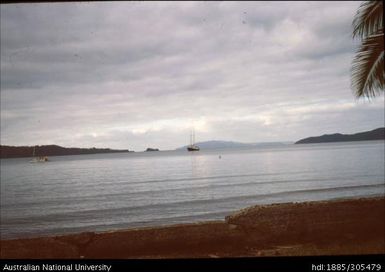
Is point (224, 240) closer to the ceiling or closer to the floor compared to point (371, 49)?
closer to the floor

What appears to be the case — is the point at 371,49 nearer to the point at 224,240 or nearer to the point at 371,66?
the point at 371,66

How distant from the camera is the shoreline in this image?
532cm

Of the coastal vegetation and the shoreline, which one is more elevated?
the coastal vegetation

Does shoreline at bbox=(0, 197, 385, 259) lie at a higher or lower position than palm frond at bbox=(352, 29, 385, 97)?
lower

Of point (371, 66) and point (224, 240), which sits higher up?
point (371, 66)

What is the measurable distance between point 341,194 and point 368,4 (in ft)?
66.2

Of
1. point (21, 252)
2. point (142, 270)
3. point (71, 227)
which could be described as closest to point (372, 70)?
point (142, 270)

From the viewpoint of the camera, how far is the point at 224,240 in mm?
5750

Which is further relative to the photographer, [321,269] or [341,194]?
[341,194]

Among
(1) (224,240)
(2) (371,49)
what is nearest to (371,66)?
(2) (371,49)

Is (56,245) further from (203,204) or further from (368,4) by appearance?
(203,204)

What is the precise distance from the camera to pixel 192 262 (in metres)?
3.85

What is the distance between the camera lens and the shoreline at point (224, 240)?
532cm

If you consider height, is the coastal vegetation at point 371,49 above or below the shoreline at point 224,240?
above
